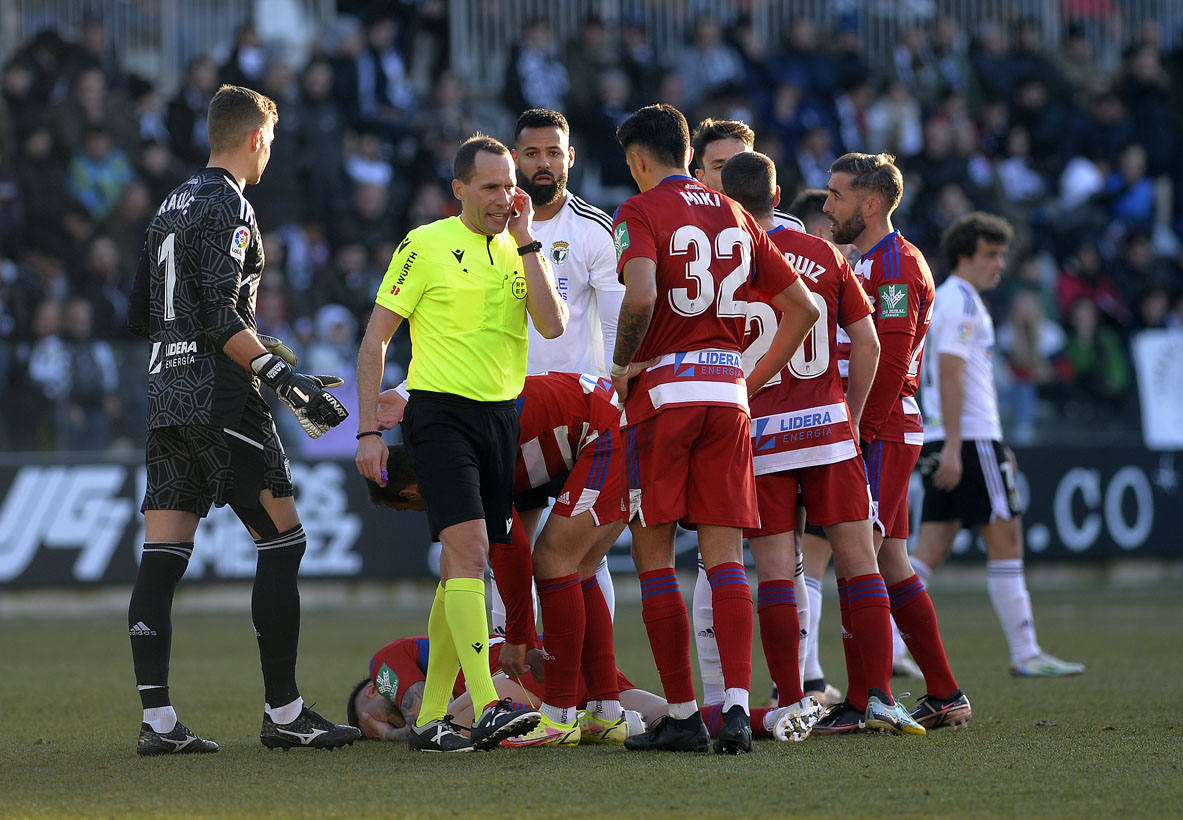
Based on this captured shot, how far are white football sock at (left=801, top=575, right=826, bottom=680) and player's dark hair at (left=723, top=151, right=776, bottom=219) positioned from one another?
2084mm

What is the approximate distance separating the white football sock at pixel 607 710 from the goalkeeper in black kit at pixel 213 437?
3.17 ft

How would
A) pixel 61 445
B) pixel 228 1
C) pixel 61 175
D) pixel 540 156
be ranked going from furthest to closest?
pixel 228 1 < pixel 61 175 < pixel 61 445 < pixel 540 156

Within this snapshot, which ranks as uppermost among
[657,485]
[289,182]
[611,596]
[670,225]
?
[289,182]

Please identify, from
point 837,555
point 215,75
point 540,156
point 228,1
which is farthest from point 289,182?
point 837,555

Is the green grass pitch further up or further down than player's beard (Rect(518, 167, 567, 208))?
further down

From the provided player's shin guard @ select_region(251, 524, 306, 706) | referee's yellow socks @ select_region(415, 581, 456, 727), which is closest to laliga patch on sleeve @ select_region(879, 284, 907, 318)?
referee's yellow socks @ select_region(415, 581, 456, 727)

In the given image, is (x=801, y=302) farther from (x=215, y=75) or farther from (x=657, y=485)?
(x=215, y=75)

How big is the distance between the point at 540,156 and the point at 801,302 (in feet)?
A: 4.62

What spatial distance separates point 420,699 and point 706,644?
130 centimetres

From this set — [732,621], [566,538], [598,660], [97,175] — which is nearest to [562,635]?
[598,660]

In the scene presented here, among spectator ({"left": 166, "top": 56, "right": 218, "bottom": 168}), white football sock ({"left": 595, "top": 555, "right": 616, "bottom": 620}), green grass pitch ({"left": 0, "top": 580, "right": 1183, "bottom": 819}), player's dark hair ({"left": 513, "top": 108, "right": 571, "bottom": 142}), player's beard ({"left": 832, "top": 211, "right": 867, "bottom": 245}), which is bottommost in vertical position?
green grass pitch ({"left": 0, "top": 580, "right": 1183, "bottom": 819})

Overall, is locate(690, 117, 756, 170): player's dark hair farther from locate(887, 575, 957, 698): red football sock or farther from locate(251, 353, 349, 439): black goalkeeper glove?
locate(251, 353, 349, 439): black goalkeeper glove

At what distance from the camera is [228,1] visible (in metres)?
19.0

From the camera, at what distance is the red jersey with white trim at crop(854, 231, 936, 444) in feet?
22.0
